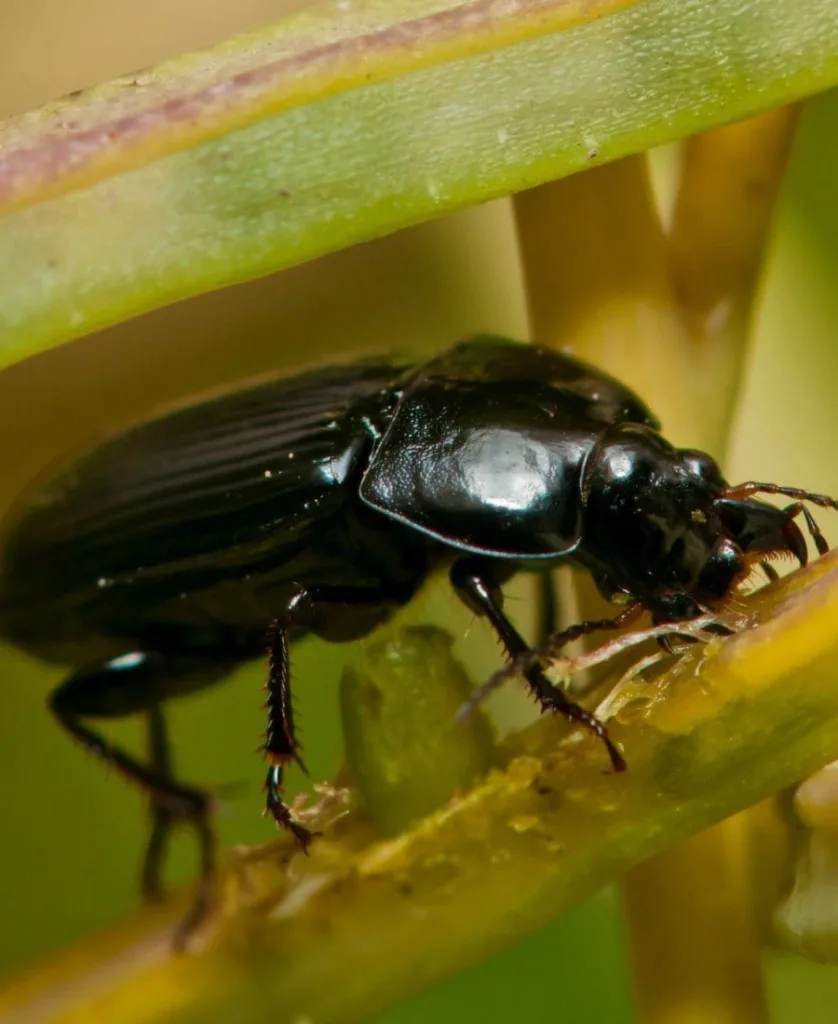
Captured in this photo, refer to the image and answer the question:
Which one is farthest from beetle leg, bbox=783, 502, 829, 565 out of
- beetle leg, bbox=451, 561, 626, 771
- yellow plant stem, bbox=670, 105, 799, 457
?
beetle leg, bbox=451, 561, 626, 771

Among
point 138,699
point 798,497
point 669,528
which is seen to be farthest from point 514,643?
point 138,699

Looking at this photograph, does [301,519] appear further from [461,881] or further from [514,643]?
[461,881]

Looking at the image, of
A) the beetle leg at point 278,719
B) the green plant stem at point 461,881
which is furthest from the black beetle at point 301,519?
the green plant stem at point 461,881

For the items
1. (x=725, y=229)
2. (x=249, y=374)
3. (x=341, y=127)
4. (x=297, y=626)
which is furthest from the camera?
(x=249, y=374)

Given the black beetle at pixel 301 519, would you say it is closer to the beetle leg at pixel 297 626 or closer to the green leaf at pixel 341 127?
the beetle leg at pixel 297 626

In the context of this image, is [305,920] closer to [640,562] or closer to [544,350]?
[640,562]

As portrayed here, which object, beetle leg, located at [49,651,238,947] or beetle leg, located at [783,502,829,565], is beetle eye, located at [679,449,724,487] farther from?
beetle leg, located at [49,651,238,947]

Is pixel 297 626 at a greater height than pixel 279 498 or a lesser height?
lesser
